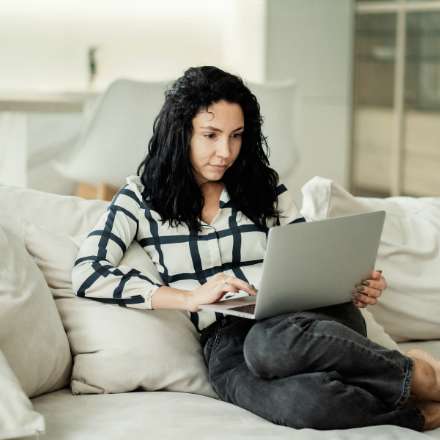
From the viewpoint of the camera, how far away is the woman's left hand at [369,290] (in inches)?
70.5

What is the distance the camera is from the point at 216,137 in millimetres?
1876

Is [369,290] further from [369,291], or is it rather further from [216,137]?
[216,137]

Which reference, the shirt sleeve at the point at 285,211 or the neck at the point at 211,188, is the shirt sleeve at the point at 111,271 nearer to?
the neck at the point at 211,188

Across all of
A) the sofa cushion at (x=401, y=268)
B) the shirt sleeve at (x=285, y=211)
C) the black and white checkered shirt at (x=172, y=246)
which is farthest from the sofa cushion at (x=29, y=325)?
the sofa cushion at (x=401, y=268)

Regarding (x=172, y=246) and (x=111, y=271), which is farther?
(x=172, y=246)

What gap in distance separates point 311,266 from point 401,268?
1.92ft

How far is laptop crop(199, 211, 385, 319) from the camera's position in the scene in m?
1.55

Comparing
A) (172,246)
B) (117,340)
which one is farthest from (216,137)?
(117,340)

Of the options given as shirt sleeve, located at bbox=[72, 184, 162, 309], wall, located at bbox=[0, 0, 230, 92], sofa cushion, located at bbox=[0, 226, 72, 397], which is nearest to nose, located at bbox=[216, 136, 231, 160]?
shirt sleeve, located at bbox=[72, 184, 162, 309]

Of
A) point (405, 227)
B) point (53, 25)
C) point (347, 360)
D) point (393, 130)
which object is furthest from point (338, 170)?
point (347, 360)

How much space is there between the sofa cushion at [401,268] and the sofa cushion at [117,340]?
472 millimetres

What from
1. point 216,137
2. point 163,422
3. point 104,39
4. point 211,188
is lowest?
point 163,422

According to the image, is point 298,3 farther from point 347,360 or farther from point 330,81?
point 347,360

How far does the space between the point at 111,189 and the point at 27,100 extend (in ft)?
1.61
